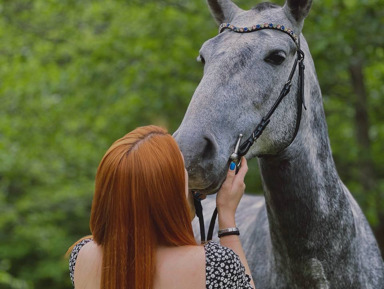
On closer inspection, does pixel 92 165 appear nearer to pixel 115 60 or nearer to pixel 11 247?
pixel 11 247

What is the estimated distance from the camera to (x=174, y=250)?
217cm

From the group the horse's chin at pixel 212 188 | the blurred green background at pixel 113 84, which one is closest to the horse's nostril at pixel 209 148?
the horse's chin at pixel 212 188

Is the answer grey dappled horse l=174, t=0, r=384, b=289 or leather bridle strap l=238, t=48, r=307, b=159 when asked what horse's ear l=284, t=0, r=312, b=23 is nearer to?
grey dappled horse l=174, t=0, r=384, b=289

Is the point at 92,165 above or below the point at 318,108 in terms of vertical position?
above

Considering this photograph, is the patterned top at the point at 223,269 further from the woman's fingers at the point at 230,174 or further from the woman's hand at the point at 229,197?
the woman's fingers at the point at 230,174

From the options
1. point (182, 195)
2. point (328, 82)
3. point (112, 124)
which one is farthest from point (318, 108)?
point (112, 124)

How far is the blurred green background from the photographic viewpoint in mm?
7414

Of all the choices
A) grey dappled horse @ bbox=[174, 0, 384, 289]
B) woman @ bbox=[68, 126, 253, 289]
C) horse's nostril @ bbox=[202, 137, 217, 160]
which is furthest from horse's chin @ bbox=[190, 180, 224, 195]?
woman @ bbox=[68, 126, 253, 289]

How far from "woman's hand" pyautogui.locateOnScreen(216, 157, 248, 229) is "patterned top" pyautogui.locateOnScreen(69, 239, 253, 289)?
10.6 inches

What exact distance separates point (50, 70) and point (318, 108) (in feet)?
21.2

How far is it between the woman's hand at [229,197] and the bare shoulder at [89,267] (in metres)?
0.52

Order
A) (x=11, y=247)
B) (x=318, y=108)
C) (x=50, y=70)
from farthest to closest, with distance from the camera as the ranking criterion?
1. (x=11, y=247)
2. (x=50, y=70)
3. (x=318, y=108)

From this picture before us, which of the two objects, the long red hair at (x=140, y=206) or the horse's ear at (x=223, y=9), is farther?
the horse's ear at (x=223, y=9)

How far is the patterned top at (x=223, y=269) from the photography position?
7.03ft
